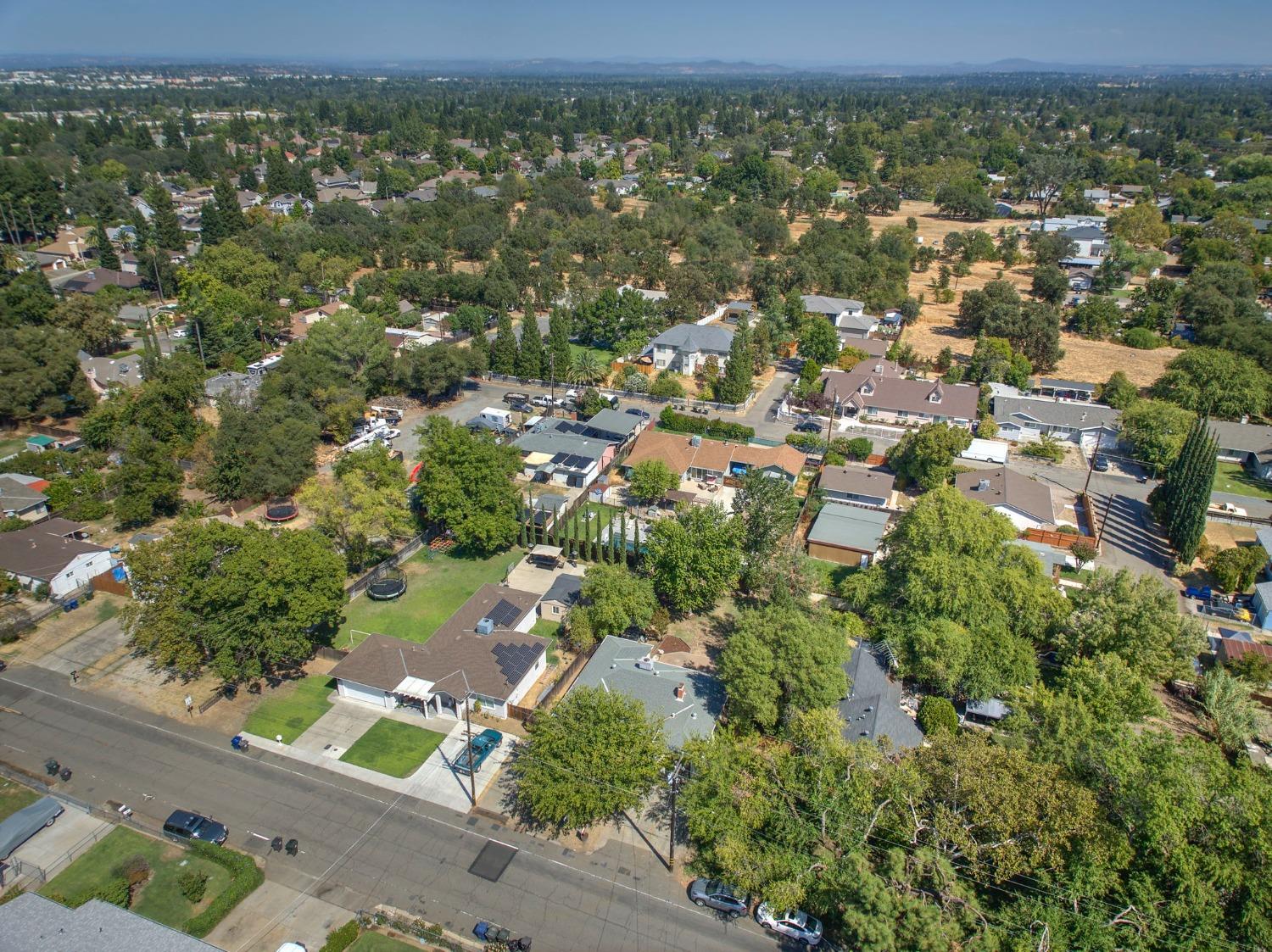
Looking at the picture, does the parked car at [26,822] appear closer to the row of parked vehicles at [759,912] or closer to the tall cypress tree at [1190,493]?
the row of parked vehicles at [759,912]

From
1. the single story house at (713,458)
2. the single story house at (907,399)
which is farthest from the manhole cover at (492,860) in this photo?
the single story house at (907,399)

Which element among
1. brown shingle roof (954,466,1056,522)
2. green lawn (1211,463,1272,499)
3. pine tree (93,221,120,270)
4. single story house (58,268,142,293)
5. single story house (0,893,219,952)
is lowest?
green lawn (1211,463,1272,499)

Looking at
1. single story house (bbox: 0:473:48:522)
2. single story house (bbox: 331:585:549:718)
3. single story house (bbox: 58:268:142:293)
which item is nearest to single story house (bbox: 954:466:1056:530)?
single story house (bbox: 331:585:549:718)

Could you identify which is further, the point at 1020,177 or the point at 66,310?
the point at 1020,177

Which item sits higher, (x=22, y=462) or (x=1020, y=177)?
(x=1020, y=177)

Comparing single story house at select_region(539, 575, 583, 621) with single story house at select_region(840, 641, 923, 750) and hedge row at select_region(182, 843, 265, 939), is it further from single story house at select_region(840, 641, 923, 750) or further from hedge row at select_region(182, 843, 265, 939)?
hedge row at select_region(182, 843, 265, 939)

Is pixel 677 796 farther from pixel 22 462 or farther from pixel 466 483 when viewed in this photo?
pixel 22 462

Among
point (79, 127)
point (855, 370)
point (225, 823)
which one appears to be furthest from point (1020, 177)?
point (79, 127)

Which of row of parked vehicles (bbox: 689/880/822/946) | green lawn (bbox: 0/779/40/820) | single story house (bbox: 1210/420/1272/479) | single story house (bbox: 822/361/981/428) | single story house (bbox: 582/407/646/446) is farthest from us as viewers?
single story house (bbox: 822/361/981/428)
